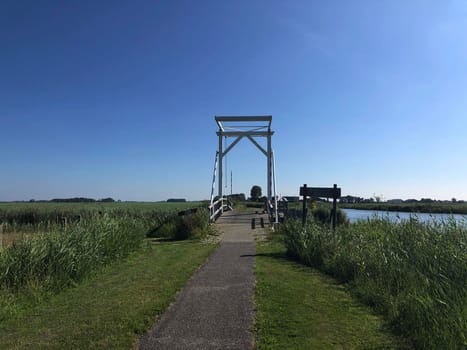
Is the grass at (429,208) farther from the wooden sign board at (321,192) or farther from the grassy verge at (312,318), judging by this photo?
the grassy verge at (312,318)

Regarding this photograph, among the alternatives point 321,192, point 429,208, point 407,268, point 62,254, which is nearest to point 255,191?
point 429,208

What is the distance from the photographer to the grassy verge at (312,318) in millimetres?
4414

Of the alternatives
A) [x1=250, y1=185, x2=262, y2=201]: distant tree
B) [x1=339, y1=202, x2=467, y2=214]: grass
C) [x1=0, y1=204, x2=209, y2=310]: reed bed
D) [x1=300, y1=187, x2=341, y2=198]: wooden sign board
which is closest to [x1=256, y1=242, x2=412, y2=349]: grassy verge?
[x1=0, y1=204, x2=209, y2=310]: reed bed

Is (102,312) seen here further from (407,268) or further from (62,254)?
(407,268)

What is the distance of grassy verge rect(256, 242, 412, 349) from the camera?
14.5 feet

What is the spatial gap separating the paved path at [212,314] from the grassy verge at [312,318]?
232mm

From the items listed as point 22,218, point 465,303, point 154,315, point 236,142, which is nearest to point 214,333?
point 154,315

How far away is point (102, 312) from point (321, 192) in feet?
28.1

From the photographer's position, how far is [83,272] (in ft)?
26.6

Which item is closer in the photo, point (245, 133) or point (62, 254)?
point (62, 254)

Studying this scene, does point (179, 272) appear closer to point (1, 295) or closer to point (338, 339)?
point (1, 295)

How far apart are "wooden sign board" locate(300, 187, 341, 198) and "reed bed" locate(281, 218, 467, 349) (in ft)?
3.65

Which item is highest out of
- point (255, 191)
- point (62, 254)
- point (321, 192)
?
point (255, 191)

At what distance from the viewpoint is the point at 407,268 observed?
22.1ft
